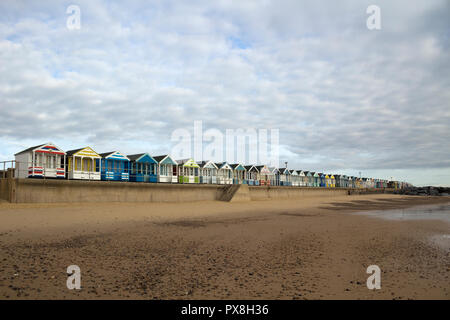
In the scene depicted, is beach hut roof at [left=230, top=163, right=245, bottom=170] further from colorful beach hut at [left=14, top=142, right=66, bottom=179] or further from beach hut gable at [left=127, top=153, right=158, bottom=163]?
colorful beach hut at [left=14, top=142, right=66, bottom=179]

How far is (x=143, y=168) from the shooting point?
34500 millimetres

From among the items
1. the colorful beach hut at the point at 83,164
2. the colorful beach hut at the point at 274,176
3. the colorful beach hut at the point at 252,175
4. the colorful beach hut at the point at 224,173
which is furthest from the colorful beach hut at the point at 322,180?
the colorful beach hut at the point at 83,164

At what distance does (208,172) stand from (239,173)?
906 centimetres

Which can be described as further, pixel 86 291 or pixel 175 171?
pixel 175 171

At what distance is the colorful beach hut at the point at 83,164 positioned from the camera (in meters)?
27.9

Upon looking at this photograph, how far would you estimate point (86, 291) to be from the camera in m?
5.78

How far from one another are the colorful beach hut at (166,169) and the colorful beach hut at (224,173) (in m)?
9.54

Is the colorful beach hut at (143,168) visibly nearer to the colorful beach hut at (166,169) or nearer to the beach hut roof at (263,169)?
the colorful beach hut at (166,169)

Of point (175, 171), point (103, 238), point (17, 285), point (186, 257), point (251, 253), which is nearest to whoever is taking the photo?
point (17, 285)

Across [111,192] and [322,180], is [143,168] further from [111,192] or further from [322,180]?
[322,180]

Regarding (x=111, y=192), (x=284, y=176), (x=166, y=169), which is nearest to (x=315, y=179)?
(x=284, y=176)
